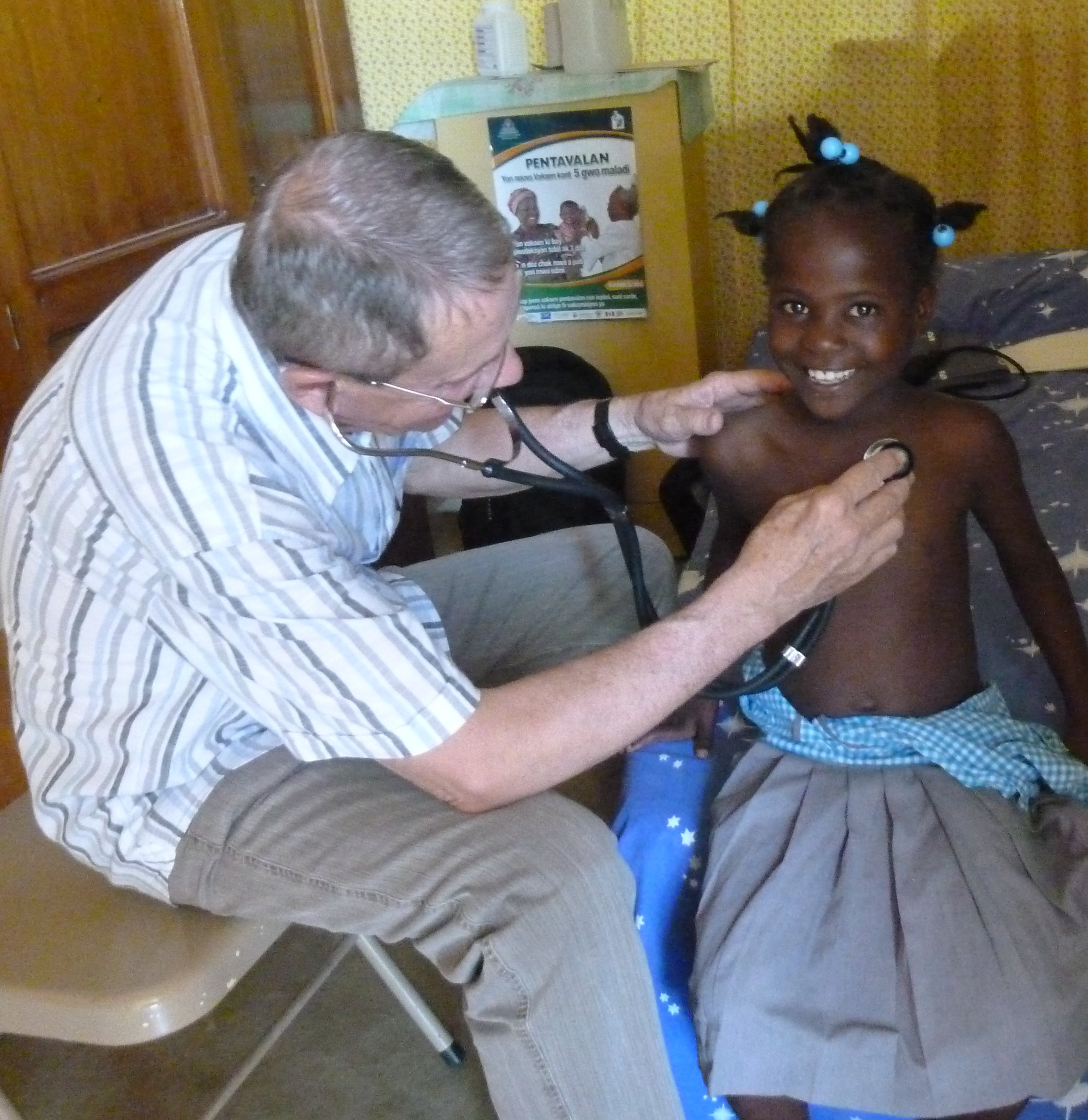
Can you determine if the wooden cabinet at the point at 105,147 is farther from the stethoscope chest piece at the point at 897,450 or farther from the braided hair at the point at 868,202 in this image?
the stethoscope chest piece at the point at 897,450

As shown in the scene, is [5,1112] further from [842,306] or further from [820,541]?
[842,306]

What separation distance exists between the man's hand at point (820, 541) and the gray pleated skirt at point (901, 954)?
209mm

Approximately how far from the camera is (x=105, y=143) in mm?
1642

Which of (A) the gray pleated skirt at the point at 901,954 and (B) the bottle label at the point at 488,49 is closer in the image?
(A) the gray pleated skirt at the point at 901,954

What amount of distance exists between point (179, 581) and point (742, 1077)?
1.98ft

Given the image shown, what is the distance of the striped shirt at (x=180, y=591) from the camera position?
2.89 ft

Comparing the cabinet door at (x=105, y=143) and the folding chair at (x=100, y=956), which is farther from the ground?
the cabinet door at (x=105, y=143)

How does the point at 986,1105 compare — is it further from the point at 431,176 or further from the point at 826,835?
the point at 431,176

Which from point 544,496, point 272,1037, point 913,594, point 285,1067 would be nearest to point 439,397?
point 913,594

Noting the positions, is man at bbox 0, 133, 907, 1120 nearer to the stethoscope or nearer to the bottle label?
the stethoscope

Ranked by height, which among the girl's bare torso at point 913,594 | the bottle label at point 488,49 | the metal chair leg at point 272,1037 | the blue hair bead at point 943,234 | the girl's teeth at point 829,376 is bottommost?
the metal chair leg at point 272,1037

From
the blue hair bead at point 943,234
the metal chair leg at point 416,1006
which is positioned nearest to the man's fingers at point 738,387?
the blue hair bead at point 943,234

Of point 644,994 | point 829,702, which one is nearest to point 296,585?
point 644,994

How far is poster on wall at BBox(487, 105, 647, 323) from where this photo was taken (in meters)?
2.30
